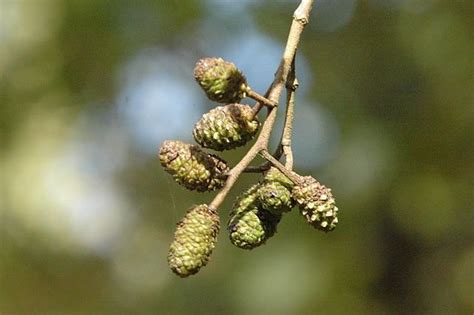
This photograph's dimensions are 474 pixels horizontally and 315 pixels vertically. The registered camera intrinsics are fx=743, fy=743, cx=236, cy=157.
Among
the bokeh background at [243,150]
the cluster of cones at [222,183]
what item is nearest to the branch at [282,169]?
the cluster of cones at [222,183]

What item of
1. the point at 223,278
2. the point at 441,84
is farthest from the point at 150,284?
the point at 441,84

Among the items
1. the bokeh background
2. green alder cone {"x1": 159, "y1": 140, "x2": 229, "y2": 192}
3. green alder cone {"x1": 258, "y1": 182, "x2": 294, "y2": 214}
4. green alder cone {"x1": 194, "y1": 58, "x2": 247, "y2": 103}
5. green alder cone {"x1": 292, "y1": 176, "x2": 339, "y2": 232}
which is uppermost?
the bokeh background

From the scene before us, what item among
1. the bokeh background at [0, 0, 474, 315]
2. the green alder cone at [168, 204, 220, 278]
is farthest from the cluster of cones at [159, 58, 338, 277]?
the bokeh background at [0, 0, 474, 315]

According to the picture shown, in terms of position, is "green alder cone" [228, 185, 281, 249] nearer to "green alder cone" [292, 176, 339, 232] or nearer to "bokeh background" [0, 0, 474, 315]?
"green alder cone" [292, 176, 339, 232]

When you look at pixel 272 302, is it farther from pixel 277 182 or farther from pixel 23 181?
pixel 277 182

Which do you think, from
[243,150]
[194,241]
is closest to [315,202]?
[194,241]
